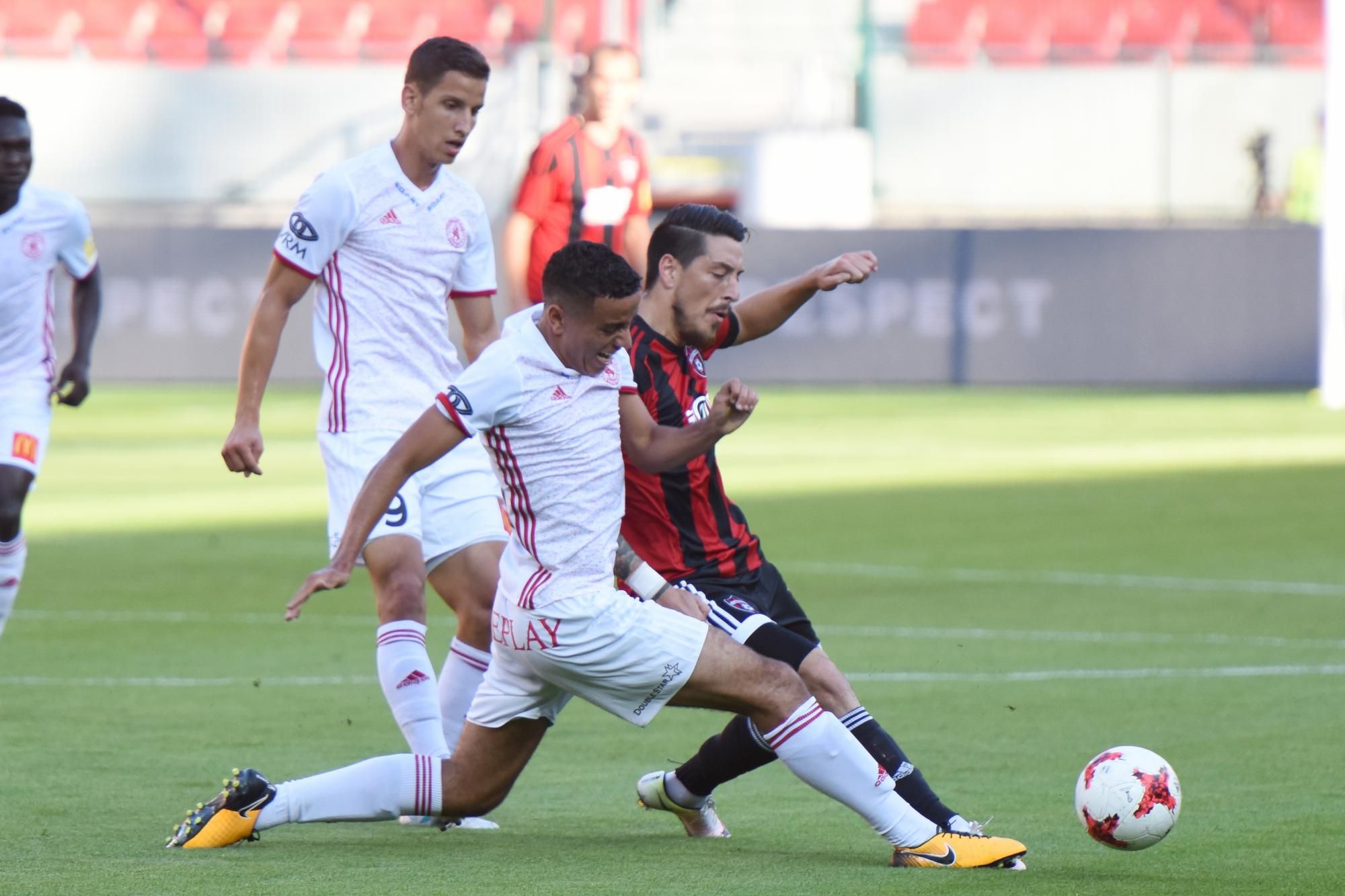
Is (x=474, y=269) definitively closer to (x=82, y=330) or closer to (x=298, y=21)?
(x=82, y=330)

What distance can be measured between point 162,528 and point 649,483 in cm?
796

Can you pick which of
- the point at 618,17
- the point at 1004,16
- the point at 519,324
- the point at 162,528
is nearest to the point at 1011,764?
the point at 519,324

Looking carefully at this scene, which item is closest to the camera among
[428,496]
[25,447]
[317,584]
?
[317,584]

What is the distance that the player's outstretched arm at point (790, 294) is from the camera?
5.59m

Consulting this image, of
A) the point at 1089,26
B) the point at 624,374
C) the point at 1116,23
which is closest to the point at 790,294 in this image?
the point at 624,374

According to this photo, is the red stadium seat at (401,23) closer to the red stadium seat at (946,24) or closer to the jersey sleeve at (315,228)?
the red stadium seat at (946,24)

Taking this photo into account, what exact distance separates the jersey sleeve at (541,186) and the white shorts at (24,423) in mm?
2513

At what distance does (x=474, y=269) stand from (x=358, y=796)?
1.80 metres

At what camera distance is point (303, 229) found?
19.7 ft

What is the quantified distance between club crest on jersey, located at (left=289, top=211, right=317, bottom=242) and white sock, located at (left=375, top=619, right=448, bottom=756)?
1.12 meters

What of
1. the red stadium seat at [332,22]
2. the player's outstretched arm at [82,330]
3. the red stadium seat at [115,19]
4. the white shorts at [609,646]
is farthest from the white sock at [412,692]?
the red stadium seat at [115,19]

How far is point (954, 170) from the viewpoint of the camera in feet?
87.6

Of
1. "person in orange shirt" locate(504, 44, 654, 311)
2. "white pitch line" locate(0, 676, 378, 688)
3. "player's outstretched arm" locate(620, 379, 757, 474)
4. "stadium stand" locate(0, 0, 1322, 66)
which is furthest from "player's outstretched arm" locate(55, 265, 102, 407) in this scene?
"stadium stand" locate(0, 0, 1322, 66)

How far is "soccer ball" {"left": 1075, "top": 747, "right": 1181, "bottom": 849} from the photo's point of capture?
504cm
